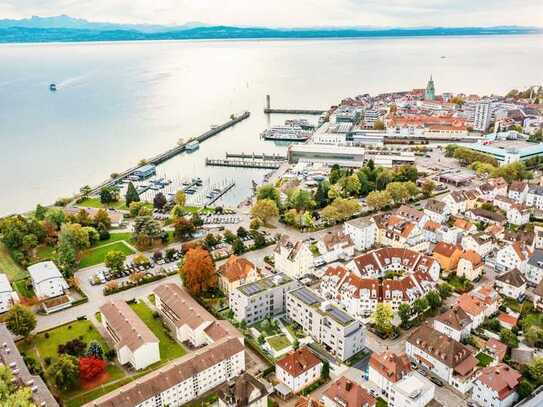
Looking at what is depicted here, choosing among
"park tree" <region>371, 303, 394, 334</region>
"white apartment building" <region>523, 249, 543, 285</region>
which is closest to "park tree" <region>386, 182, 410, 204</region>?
"white apartment building" <region>523, 249, 543, 285</region>

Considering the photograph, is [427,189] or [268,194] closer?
A: [268,194]

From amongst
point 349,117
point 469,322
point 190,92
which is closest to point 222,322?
point 469,322

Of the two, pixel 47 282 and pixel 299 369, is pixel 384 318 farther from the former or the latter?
pixel 47 282

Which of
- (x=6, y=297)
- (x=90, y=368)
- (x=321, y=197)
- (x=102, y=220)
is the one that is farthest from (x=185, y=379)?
(x=321, y=197)

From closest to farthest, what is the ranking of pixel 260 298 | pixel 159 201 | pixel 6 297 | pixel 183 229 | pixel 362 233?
pixel 260 298, pixel 6 297, pixel 362 233, pixel 183 229, pixel 159 201

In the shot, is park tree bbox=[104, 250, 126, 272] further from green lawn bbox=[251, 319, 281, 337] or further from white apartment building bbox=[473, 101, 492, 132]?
white apartment building bbox=[473, 101, 492, 132]

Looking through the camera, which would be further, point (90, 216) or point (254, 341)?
point (90, 216)

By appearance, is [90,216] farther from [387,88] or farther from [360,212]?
[387,88]
